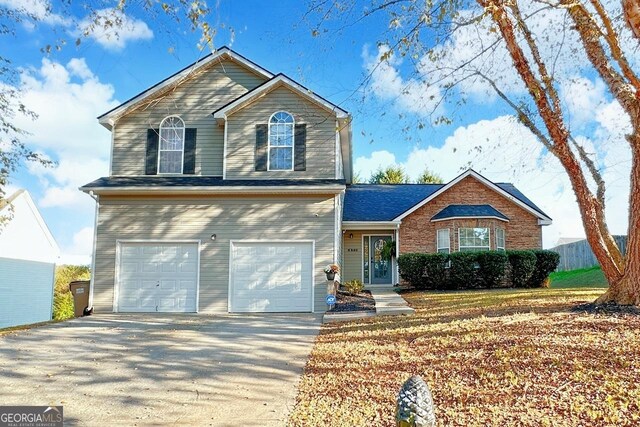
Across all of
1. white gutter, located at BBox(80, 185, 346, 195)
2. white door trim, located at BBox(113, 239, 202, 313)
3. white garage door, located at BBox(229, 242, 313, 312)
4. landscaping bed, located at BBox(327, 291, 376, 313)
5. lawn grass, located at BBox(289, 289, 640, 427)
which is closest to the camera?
lawn grass, located at BBox(289, 289, 640, 427)

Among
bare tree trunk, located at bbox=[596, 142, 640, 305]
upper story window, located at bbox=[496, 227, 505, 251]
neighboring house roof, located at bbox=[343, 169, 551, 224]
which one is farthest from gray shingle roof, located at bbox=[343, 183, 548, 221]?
bare tree trunk, located at bbox=[596, 142, 640, 305]

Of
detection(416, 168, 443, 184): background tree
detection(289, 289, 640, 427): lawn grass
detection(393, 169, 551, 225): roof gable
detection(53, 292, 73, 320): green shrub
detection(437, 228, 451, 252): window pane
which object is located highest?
detection(416, 168, 443, 184): background tree

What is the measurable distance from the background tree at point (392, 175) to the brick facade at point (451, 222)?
883 inches

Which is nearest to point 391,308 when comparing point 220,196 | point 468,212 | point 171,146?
point 220,196

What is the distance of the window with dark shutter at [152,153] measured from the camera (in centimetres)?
1408

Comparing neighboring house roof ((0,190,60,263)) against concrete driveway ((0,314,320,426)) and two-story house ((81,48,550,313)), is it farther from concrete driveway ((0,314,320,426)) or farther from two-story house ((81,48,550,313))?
concrete driveway ((0,314,320,426))

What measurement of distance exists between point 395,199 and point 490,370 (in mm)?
17027

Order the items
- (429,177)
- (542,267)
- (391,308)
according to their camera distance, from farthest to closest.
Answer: (429,177) < (542,267) < (391,308)

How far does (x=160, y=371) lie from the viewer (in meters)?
6.41

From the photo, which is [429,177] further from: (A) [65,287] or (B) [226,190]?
(B) [226,190]

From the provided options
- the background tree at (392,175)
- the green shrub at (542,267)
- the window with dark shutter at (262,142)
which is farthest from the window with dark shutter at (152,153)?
the background tree at (392,175)

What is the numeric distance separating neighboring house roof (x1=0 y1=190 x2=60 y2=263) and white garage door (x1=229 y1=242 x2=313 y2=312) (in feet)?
39.1

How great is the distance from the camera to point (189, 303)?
44.0 feet

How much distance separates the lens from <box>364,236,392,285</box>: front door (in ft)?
Result: 67.9
